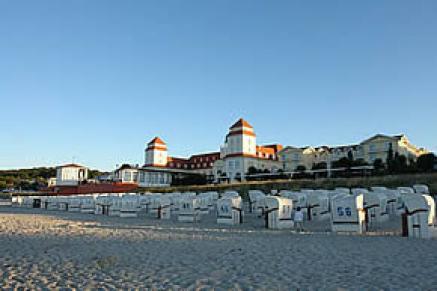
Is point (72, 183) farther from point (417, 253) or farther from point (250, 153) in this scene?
point (417, 253)

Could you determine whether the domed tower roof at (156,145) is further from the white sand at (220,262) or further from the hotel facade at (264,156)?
the white sand at (220,262)

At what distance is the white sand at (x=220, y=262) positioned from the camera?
5.50 m

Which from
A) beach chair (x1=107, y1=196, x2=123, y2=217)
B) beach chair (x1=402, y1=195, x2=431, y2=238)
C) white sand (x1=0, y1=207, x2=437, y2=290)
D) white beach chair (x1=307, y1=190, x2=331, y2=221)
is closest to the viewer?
white sand (x1=0, y1=207, x2=437, y2=290)

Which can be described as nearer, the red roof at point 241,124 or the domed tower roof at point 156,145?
the red roof at point 241,124

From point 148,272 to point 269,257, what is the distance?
258 centimetres

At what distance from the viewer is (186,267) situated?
658 centimetres

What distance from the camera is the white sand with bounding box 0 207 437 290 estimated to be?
550cm

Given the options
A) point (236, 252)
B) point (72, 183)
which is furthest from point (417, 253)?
point (72, 183)

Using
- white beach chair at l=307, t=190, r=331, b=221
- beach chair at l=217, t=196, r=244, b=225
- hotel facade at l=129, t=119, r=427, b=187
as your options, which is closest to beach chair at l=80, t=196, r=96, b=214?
beach chair at l=217, t=196, r=244, b=225

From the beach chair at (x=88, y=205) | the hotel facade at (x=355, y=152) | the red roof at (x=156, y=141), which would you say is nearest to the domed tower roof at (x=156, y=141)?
the red roof at (x=156, y=141)

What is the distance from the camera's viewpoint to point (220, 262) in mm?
6965

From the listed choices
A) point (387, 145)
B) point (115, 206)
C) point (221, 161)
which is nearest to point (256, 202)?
point (115, 206)

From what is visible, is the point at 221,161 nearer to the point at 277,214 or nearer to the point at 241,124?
the point at 241,124

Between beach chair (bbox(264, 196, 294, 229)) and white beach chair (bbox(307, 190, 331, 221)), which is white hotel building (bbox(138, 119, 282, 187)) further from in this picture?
beach chair (bbox(264, 196, 294, 229))
